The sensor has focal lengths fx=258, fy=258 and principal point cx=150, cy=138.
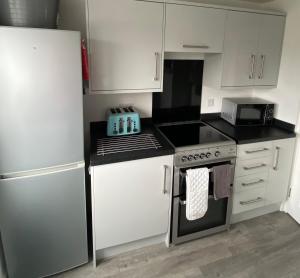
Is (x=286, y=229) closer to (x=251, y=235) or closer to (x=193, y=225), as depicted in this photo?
(x=251, y=235)

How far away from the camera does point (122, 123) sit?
7.09 ft

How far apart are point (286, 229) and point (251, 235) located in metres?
0.38

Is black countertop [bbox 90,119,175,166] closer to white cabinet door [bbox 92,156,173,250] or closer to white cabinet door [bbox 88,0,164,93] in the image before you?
white cabinet door [bbox 92,156,173,250]

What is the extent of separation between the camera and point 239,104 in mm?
2531

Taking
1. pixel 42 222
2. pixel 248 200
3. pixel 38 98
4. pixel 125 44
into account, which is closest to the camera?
pixel 38 98

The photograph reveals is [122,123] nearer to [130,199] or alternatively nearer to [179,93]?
[130,199]

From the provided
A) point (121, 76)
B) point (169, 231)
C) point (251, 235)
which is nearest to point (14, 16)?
point (121, 76)

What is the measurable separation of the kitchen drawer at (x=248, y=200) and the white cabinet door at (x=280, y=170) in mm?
88

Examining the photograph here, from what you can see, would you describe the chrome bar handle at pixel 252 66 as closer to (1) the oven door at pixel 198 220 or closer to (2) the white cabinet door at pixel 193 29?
(2) the white cabinet door at pixel 193 29

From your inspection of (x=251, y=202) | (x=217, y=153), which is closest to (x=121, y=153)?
(x=217, y=153)

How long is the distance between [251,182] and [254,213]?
17.4 inches

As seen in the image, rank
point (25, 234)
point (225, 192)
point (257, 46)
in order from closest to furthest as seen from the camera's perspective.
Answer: point (25, 234), point (225, 192), point (257, 46)

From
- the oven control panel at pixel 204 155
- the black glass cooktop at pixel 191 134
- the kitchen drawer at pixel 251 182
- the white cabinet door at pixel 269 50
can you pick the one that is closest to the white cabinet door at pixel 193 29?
the white cabinet door at pixel 269 50

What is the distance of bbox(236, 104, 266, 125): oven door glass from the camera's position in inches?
101
